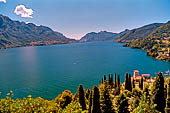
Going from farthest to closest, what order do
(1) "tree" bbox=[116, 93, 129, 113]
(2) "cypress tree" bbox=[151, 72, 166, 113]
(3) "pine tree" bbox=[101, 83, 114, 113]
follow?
(1) "tree" bbox=[116, 93, 129, 113]
(3) "pine tree" bbox=[101, 83, 114, 113]
(2) "cypress tree" bbox=[151, 72, 166, 113]

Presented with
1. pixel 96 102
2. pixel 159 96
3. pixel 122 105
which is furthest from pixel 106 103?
pixel 159 96

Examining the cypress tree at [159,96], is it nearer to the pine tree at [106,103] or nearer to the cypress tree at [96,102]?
the pine tree at [106,103]

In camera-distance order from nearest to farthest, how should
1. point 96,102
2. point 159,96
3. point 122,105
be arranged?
point 159,96 < point 96,102 < point 122,105

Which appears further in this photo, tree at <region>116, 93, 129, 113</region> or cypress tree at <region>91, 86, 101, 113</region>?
Result: tree at <region>116, 93, 129, 113</region>

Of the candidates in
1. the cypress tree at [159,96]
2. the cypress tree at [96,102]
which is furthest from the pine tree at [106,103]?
the cypress tree at [159,96]

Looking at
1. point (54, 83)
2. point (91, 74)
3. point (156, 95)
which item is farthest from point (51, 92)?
point (156, 95)

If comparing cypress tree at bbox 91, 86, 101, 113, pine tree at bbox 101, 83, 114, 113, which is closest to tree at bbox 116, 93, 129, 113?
pine tree at bbox 101, 83, 114, 113

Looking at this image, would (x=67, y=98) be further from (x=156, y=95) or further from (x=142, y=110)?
(x=142, y=110)

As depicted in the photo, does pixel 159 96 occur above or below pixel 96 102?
above

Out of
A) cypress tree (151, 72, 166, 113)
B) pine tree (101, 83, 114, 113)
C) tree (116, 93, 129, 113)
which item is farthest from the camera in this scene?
tree (116, 93, 129, 113)

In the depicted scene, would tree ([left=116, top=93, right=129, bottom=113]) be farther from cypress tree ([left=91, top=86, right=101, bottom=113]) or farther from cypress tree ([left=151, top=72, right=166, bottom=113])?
cypress tree ([left=151, top=72, right=166, bottom=113])

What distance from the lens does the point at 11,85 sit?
8462cm

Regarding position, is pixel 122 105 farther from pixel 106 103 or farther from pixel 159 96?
pixel 159 96

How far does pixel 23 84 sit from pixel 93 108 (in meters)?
72.7
